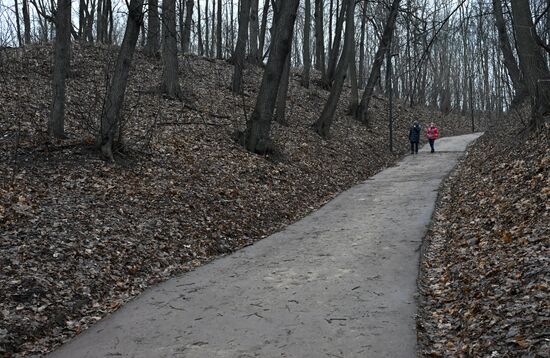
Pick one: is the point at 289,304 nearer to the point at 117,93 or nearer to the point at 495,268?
the point at 495,268

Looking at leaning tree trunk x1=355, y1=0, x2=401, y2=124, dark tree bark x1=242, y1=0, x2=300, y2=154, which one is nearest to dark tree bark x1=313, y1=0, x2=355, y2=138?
leaning tree trunk x1=355, y1=0, x2=401, y2=124

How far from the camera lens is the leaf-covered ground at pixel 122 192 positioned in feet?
21.8

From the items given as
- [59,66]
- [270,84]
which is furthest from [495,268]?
[59,66]

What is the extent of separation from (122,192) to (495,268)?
693cm

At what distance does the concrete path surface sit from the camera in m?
5.49

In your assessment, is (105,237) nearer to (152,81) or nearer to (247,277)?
(247,277)

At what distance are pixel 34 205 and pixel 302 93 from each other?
2028 centimetres

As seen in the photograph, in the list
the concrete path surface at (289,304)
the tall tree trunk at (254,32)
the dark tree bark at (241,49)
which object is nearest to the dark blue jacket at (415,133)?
the dark tree bark at (241,49)

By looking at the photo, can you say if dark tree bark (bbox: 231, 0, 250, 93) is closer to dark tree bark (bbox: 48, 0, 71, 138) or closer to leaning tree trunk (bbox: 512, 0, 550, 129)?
dark tree bark (bbox: 48, 0, 71, 138)

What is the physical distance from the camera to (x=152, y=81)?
19.8m

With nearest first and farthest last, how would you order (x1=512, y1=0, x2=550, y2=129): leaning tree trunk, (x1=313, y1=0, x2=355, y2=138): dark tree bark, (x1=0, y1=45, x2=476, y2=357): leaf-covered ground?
(x1=0, y1=45, x2=476, y2=357): leaf-covered ground
(x1=512, y1=0, x2=550, y2=129): leaning tree trunk
(x1=313, y1=0, x2=355, y2=138): dark tree bark

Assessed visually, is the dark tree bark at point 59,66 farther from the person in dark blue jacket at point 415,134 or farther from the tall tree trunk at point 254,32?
the person in dark blue jacket at point 415,134


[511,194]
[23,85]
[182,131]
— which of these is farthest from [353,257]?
[23,85]

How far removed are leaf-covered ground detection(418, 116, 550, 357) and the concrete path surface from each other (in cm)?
34
